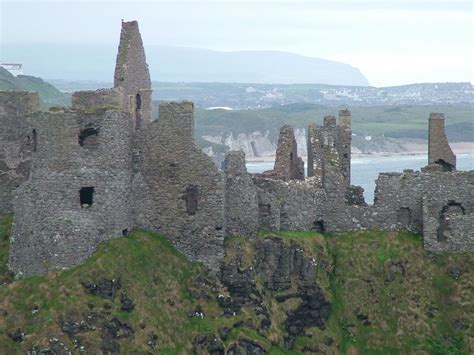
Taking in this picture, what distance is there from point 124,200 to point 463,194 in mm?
15366

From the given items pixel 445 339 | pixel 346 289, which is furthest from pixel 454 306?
pixel 346 289

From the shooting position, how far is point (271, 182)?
144 feet

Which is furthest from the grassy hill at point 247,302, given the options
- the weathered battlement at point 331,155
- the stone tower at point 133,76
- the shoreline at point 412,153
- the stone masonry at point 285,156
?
the shoreline at point 412,153

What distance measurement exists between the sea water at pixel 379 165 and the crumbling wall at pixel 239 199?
64.6m

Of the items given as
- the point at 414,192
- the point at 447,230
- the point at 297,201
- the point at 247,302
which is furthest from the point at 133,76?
the point at 447,230

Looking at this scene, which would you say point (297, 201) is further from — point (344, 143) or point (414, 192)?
point (344, 143)

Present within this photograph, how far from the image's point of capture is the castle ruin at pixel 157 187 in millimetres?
38969

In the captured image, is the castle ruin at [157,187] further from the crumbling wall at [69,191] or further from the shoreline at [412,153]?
the shoreline at [412,153]

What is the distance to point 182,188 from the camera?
135 feet

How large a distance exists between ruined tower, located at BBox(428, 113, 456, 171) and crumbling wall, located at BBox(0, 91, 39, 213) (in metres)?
19.0

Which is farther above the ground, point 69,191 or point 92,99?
point 92,99

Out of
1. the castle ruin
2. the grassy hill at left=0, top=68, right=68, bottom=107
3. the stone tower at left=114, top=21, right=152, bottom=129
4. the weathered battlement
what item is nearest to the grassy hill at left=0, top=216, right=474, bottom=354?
the castle ruin

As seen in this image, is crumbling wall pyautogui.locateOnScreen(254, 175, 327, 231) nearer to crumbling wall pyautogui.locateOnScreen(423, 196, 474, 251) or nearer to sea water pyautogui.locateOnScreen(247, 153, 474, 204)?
crumbling wall pyautogui.locateOnScreen(423, 196, 474, 251)

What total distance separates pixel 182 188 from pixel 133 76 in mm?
6565
